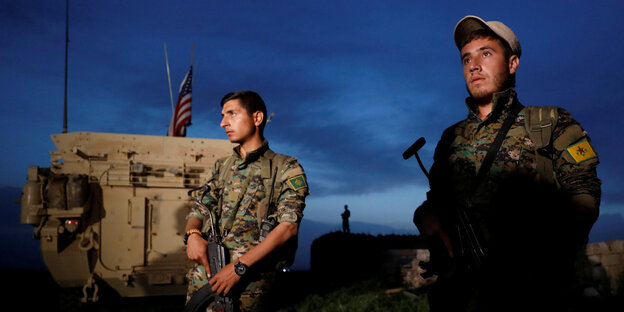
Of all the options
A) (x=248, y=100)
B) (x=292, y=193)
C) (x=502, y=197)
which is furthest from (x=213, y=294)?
(x=502, y=197)

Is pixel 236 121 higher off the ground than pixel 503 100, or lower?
higher

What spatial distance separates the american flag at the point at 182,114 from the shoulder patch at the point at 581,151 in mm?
10434

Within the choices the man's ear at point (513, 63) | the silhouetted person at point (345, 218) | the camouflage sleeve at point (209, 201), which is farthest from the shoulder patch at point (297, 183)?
the silhouetted person at point (345, 218)

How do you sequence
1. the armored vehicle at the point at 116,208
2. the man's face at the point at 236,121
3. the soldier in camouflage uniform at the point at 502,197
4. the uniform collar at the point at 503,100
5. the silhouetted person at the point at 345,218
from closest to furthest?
the soldier in camouflage uniform at the point at 502,197
the uniform collar at the point at 503,100
the man's face at the point at 236,121
the armored vehicle at the point at 116,208
the silhouetted person at the point at 345,218

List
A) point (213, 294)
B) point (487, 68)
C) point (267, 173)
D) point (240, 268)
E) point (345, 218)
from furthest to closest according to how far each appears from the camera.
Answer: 1. point (345, 218)
2. point (267, 173)
3. point (213, 294)
4. point (240, 268)
5. point (487, 68)

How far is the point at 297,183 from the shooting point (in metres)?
3.17

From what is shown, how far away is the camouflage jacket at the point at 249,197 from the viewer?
3.12 meters

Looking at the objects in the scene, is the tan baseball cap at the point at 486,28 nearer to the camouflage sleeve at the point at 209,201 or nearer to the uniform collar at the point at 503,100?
the uniform collar at the point at 503,100

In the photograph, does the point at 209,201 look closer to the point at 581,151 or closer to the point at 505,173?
the point at 505,173

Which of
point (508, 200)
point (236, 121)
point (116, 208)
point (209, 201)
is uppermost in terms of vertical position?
point (236, 121)

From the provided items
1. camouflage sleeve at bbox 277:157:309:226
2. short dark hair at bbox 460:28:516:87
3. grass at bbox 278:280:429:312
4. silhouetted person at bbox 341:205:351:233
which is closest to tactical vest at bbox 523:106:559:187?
short dark hair at bbox 460:28:516:87

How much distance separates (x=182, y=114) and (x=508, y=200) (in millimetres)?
10420

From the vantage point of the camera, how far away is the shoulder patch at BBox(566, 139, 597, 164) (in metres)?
2.09

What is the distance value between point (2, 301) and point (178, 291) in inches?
151
